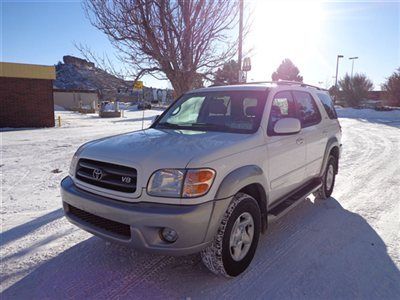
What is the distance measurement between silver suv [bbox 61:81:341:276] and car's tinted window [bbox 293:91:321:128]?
280mm

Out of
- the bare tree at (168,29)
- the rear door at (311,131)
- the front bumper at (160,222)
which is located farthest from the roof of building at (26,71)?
the front bumper at (160,222)

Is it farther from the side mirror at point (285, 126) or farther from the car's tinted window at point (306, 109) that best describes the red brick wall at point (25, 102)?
the side mirror at point (285, 126)

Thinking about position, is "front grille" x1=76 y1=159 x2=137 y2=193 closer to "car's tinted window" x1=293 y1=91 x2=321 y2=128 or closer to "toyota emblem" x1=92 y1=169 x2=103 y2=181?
"toyota emblem" x1=92 y1=169 x2=103 y2=181

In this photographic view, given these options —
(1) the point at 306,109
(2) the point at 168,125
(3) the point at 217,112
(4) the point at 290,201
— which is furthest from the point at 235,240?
(1) the point at 306,109

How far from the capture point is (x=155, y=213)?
2.57m

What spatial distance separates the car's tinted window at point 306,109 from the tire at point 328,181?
90 cm

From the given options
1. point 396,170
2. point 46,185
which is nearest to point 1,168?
point 46,185

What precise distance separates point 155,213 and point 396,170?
6.90 meters

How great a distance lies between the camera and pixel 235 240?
10.0ft

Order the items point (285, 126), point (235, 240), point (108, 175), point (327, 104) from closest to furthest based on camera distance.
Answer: point (108, 175)
point (235, 240)
point (285, 126)
point (327, 104)

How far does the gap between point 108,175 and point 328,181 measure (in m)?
3.95

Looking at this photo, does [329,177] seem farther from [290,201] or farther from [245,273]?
[245,273]

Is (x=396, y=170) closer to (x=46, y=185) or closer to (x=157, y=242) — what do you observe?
(x=157, y=242)

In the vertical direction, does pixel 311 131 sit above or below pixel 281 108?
below
